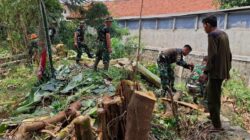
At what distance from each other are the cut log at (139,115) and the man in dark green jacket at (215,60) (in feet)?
6.55

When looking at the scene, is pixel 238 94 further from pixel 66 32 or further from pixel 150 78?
pixel 66 32

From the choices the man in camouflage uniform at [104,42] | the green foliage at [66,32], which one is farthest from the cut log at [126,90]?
the green foliage at [66,32]

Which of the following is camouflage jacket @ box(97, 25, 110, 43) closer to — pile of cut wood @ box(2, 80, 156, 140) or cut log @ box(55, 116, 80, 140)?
pile of cut wood @ box(2, 80, 156, 140)

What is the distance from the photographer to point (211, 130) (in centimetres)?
614

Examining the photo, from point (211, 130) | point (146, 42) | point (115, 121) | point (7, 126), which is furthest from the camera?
point (146, 42)

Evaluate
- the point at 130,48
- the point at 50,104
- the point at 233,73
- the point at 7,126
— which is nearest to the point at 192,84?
the point at 50,104

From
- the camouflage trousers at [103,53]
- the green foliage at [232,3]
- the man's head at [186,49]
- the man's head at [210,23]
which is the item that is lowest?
the camouflage trousers at [103,53]

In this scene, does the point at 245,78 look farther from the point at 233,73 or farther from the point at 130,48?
the point at 130,48

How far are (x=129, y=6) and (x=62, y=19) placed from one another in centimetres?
1041

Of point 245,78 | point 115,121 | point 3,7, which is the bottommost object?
point 245,78

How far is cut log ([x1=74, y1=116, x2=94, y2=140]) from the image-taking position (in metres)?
4.18

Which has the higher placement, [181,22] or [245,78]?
[181,22]

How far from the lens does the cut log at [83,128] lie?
4180 mm

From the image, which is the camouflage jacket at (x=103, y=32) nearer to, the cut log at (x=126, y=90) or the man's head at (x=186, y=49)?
the man's head at (x=186, y=49)
